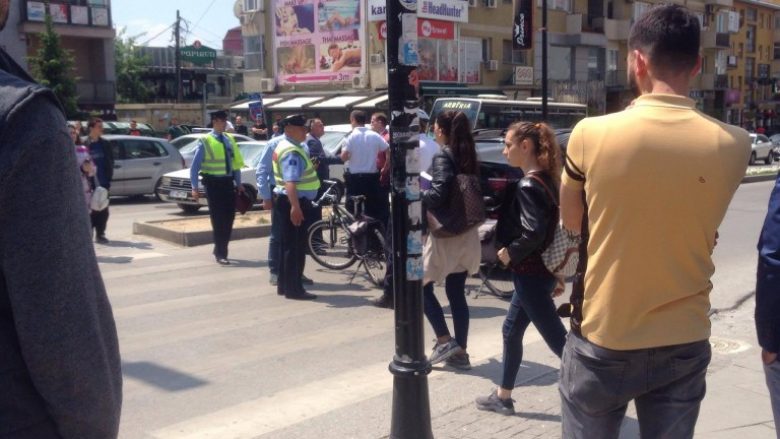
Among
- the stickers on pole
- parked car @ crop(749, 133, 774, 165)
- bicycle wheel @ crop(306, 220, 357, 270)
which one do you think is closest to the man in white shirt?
bicycle wheel @ crop(306, 220, 357, 270)

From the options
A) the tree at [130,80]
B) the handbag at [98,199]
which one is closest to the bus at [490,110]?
the handbag at [98,199]

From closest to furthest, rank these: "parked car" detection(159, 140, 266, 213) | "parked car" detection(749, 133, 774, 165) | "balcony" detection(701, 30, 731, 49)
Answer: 1. "parked car" detection(159, 140, 266, 213)
2. "parked car" detection(749, 133, 774, 165)
3. "balcony" detection(701, 30, 731, 49)

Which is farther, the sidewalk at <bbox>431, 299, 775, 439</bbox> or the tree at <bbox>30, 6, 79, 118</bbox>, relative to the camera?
the tree at <bbox>30, 6, 79, 118</bbox>

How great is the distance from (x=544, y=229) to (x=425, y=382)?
1073 millimetres

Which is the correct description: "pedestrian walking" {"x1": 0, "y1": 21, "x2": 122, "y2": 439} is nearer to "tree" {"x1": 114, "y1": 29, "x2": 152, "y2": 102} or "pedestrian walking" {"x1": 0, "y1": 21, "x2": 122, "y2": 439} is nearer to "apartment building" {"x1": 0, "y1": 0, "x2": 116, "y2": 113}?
"apartment building" {"x1": 0, "y1": 0, "x2": 116, "y2": 113}

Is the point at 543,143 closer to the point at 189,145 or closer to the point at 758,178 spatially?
the point at 189,145

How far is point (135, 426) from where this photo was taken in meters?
5.27

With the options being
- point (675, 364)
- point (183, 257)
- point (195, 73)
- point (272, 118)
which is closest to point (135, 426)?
point (675, 364)

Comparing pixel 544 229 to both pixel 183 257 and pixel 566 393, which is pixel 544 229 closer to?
pixel 566 393

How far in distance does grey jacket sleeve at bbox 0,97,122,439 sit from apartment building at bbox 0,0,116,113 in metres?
44.9

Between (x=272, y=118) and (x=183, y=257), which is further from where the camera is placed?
(x=272, y=118)

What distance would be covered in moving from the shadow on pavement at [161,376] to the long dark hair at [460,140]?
7.91 ft

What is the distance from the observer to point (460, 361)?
6246 mm

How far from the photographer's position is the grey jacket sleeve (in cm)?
154
